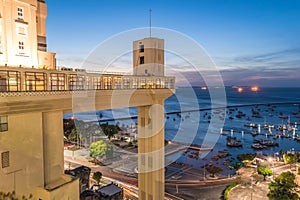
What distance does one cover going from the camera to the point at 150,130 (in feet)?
42.4

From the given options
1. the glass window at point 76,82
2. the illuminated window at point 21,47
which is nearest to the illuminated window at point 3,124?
the glass window at point 76,82

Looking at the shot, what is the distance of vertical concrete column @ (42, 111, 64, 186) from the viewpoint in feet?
24.6

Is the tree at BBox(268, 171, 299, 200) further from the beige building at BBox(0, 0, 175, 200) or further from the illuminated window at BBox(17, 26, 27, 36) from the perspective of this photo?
the illuminated window at BBox(17, 26, 27, 36)

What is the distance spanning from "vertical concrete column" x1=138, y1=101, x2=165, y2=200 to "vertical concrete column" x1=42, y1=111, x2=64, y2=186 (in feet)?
19.4

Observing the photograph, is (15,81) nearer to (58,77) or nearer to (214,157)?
(58,77)

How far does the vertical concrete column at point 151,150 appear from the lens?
1294cm

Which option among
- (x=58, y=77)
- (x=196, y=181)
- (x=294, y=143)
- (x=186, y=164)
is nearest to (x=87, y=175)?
(x=196, y=181)

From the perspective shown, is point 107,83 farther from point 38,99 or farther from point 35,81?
point 38,99

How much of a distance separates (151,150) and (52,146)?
21.8 feet

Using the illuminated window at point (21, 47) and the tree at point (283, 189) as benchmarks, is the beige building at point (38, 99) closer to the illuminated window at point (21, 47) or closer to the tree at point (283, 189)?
the illuminated window at point (21, 47)

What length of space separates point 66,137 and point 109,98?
3943cm

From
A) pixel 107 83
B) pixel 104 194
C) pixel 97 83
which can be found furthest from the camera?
pixel 104 194

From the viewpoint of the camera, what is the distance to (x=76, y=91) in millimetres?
8227

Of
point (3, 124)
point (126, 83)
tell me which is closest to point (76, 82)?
point (126, 83)
